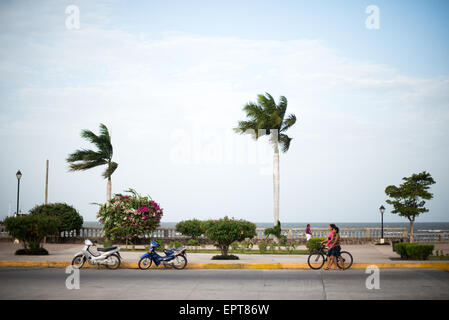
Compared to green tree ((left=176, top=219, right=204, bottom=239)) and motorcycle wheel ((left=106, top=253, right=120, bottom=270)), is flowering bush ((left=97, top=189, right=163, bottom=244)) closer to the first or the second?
green tree ((left=176, top=219, right=204, bottom=239))

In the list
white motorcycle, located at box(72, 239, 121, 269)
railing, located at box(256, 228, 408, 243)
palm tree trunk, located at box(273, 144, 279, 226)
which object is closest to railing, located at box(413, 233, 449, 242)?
railing, located at box(256, 228, 408, 243)

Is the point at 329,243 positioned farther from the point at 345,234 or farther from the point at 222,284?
the point at 345,234

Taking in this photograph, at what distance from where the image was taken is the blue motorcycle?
19.1 m

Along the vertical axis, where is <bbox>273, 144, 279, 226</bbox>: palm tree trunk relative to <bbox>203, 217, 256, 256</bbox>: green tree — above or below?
above

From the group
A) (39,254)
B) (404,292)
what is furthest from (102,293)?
(39,254)

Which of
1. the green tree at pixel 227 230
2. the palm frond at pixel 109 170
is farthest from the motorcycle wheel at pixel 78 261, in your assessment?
the palm frond at pixel 109 170

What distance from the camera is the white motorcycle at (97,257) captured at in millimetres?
18781

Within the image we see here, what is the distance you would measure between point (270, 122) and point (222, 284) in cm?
2390

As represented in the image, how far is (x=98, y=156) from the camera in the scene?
36.2m

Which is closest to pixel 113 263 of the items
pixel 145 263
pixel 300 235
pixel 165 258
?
pixel 145 263

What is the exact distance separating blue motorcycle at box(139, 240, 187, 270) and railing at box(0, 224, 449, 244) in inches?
410
